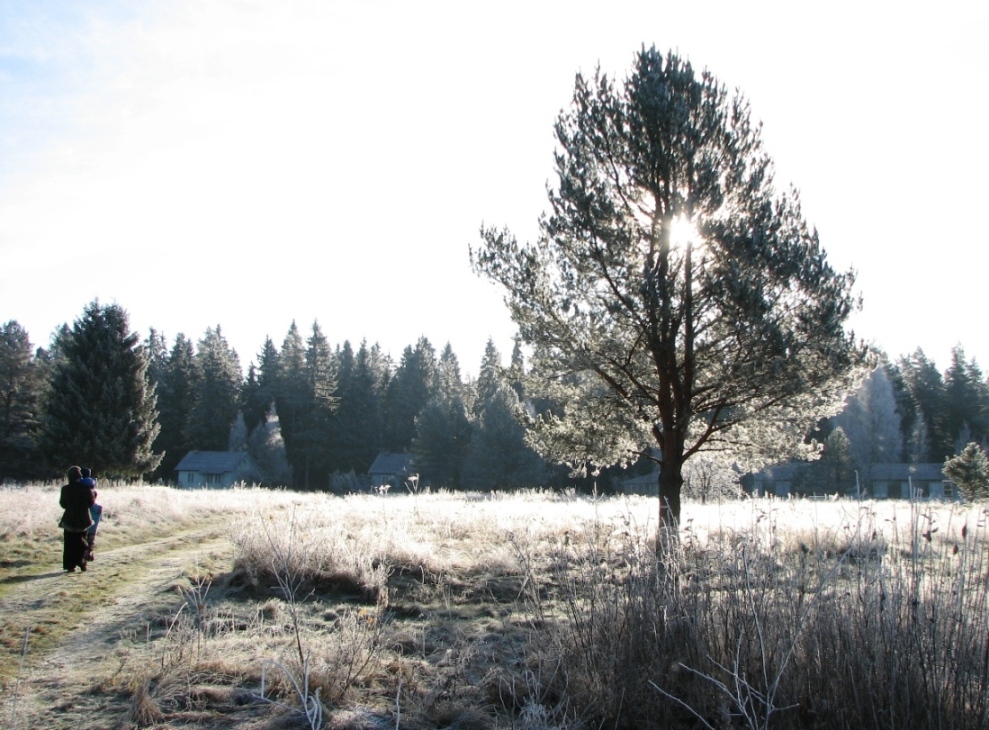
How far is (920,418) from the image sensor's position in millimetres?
57906

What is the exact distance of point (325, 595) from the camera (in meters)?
8.40

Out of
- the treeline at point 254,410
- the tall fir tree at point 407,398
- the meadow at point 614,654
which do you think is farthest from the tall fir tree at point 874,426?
the meadow at point 614,654

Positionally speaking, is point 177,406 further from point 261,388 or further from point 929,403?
point 929,403

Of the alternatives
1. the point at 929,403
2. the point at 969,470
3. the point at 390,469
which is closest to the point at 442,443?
the point at 390,469

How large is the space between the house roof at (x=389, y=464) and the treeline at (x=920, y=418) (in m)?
34.1

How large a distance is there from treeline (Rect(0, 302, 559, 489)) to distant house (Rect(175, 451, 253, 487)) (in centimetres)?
121

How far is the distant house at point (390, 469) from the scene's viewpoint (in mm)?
55669

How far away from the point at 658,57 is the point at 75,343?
30778 millimetres

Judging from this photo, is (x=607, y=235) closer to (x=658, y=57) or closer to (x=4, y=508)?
(x=658, y=57)

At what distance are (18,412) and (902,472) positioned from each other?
206 feet

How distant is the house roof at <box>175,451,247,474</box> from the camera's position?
53.8m

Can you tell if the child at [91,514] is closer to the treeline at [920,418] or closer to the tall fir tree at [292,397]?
the tall fir tree at [292,397]

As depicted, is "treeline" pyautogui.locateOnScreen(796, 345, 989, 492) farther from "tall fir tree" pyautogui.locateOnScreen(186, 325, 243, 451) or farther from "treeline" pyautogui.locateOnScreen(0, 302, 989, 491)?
"tall fir tree" pyautogui.locateOnScreen(186, 325, 243, 451)

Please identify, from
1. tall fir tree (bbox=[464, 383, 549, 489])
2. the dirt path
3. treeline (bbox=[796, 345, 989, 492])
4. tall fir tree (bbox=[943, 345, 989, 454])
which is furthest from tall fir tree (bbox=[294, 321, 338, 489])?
tall fir tree (bbox=[943, 345, 989, 454])
